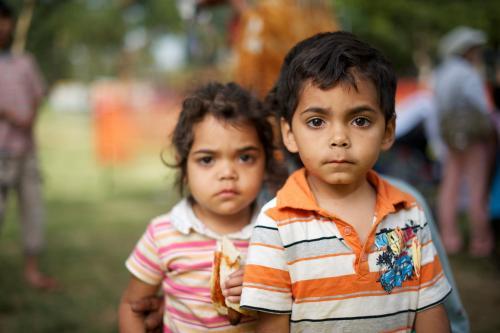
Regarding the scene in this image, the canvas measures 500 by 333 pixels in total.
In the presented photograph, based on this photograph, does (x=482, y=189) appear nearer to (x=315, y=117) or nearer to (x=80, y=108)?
(x=315, y=117)

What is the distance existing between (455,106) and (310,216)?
140 inches

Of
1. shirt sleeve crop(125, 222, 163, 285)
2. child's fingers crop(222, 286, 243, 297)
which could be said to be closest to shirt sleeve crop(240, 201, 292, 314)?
child's fingers crop(222, 286, 243, 297)

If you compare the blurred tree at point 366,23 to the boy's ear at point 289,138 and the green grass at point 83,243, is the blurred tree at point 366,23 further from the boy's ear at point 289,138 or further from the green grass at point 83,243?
the boy's ear at point 289,138

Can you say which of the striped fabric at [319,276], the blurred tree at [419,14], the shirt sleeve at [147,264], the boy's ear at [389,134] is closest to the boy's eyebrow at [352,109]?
the boy's ear at [389,134]

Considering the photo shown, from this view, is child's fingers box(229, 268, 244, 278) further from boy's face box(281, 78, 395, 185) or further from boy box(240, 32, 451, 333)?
boy's face box(281, 78, 395, 185)

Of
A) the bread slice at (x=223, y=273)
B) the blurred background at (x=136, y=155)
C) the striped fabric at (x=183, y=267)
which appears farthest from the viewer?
the blurred background at (x=136, y=155)

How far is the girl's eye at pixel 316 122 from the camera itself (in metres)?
1.33

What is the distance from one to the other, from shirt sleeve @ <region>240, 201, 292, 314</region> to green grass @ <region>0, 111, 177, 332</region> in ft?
2.81

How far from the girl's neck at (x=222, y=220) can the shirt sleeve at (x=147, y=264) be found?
184 millimetres

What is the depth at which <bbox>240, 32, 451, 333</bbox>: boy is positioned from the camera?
1300 mm

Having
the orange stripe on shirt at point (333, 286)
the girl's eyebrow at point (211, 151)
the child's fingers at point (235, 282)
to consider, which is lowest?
the child's fingers at point (235, 282)

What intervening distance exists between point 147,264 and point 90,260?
3.33 m

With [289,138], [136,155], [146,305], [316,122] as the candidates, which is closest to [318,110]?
[316,122]

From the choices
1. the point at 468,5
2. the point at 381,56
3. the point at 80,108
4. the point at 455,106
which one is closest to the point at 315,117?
the point at 381,56
